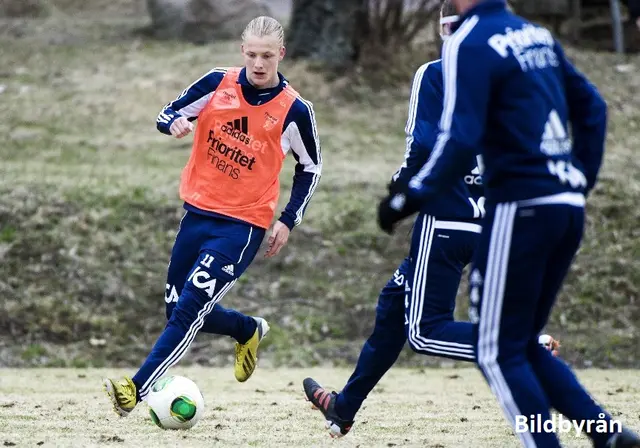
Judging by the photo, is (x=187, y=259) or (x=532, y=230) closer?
(x=532, y=230)

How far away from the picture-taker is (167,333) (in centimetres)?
636

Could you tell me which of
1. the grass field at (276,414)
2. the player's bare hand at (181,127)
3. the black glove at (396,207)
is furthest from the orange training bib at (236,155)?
the black glove at (396,207)

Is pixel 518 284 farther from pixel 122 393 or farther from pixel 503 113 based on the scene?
pixel 122 393

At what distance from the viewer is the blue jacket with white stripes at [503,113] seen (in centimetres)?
432

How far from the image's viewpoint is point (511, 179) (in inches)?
175

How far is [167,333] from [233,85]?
1.49m

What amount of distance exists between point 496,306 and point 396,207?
1.78 feet

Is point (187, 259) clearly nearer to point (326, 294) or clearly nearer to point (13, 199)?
point (326, 294)

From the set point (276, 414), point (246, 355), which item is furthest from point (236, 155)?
point (276, 414)

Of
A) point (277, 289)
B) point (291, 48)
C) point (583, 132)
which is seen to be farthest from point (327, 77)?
point (583, 132)

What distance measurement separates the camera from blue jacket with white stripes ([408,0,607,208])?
14.2 ft

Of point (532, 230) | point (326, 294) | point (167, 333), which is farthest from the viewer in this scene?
point (326, 294)

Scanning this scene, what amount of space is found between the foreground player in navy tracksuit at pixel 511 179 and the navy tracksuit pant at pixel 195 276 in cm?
219

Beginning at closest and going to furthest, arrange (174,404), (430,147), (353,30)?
1. (430,147)
2. (174,404)
3. (353,30)
